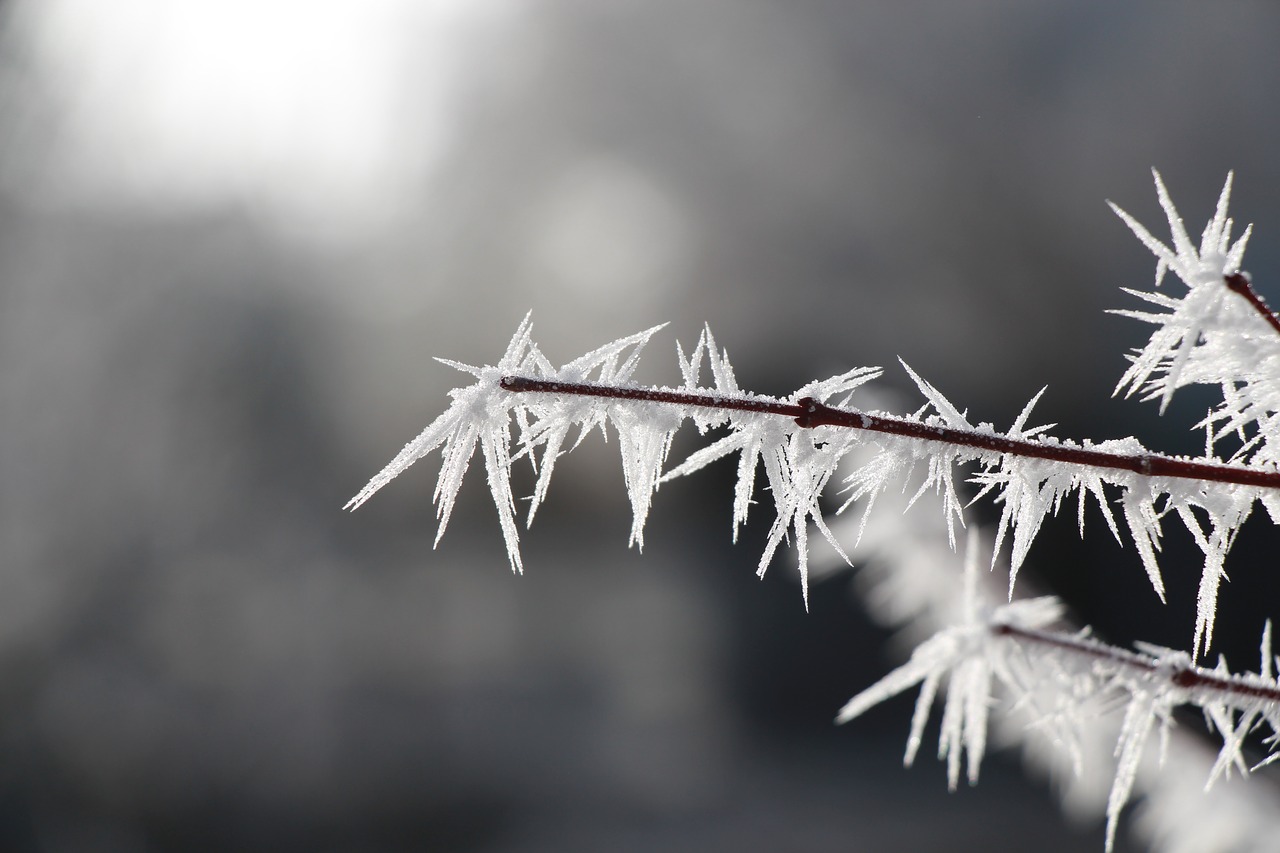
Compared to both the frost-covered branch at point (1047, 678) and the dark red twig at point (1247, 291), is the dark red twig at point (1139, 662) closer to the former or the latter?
the frost-covered branch at point (1047, 678)

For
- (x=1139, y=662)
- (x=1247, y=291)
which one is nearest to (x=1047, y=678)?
(x=1139, y=662)

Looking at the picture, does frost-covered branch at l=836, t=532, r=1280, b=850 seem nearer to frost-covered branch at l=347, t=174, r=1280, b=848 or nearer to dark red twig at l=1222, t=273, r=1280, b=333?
frost-covered branch at l=347, t=174, r=1280, b=848

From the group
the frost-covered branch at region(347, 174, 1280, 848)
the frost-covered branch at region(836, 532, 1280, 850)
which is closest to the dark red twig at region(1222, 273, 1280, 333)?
the frost-covered branch at region(347, 174, 1280, 848)

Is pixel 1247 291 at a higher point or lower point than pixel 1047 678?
higher

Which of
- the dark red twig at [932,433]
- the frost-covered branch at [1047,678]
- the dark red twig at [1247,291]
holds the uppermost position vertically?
the dark red twig at [1247,291]

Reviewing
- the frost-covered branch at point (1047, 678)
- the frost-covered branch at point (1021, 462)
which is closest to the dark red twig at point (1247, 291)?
the frost-covered branch at point (1021, 462)

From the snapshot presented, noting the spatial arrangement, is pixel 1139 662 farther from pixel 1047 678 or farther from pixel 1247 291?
pixel 1247 291

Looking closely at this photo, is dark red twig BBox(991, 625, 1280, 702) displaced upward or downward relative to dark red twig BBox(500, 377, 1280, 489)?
downward

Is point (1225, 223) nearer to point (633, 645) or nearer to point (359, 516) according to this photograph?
point (633, 645)
